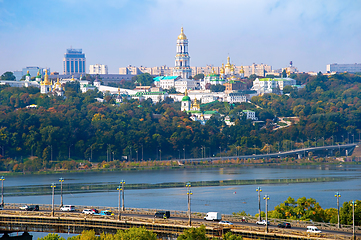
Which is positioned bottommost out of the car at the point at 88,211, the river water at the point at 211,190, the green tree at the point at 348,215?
the river water at the point at 211,190

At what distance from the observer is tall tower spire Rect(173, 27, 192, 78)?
182750mm

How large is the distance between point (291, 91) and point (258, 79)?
1303 centimetres

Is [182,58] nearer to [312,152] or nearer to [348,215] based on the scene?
[312,152]

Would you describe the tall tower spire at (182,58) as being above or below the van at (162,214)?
above

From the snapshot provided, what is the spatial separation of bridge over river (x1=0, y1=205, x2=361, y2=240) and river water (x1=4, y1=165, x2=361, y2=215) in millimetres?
16053

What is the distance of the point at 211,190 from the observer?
214 ft

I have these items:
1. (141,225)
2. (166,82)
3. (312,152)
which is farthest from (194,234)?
(166,82)

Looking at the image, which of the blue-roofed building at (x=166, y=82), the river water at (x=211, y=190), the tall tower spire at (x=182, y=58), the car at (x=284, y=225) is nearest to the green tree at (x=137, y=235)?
the car at (x=284, y=225)

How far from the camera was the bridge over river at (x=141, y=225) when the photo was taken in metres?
29.7

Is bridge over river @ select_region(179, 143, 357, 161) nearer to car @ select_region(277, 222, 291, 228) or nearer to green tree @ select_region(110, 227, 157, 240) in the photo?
car @ select_region(277, 222, 291, 228)

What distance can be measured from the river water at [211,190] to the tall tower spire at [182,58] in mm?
90908

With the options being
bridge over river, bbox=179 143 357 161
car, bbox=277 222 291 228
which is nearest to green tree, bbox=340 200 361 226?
car, bbox=277 222 291 228

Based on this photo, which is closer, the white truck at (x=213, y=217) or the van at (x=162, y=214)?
the white truck at (x=213, y=217)

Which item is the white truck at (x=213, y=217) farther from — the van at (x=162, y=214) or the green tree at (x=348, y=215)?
the green tree at (x=348, y=215)
